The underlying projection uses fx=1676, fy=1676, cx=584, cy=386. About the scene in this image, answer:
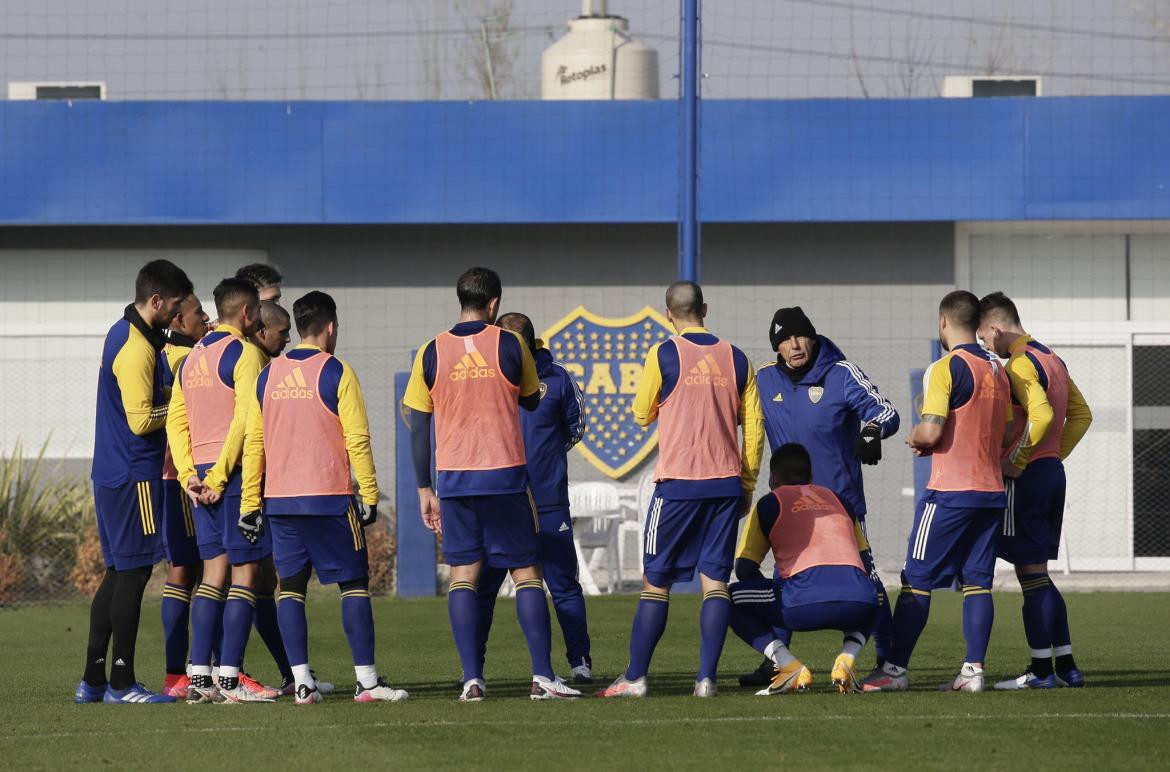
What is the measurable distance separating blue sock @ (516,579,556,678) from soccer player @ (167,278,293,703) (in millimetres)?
1308

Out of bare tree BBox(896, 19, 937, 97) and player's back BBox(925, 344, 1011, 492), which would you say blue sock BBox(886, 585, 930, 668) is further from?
bare tree BBox(896, 19, 937, 97)

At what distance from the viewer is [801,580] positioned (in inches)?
317

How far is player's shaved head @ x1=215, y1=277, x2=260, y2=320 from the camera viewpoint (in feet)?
27.5

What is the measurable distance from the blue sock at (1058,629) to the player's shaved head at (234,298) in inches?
167

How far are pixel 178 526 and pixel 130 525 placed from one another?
299 mm

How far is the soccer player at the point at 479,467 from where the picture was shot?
7.79 meters

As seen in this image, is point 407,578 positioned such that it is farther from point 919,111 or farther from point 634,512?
point 919,111

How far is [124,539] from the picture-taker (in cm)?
838

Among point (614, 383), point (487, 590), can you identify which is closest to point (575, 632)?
point (487, 590)

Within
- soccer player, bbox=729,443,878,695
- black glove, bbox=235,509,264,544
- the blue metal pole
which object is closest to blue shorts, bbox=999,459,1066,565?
soccer player, bbox=729,443,878,695

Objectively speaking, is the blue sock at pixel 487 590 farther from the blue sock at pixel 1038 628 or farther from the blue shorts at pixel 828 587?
the blue sock at pixel 1038 628

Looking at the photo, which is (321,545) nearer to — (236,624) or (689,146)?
(236,624)

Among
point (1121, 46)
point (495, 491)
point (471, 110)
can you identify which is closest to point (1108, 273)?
point (1121, 46)

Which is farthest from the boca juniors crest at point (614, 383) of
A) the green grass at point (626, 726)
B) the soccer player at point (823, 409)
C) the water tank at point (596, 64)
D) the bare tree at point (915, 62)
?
the soccer player at point (823, 409)
